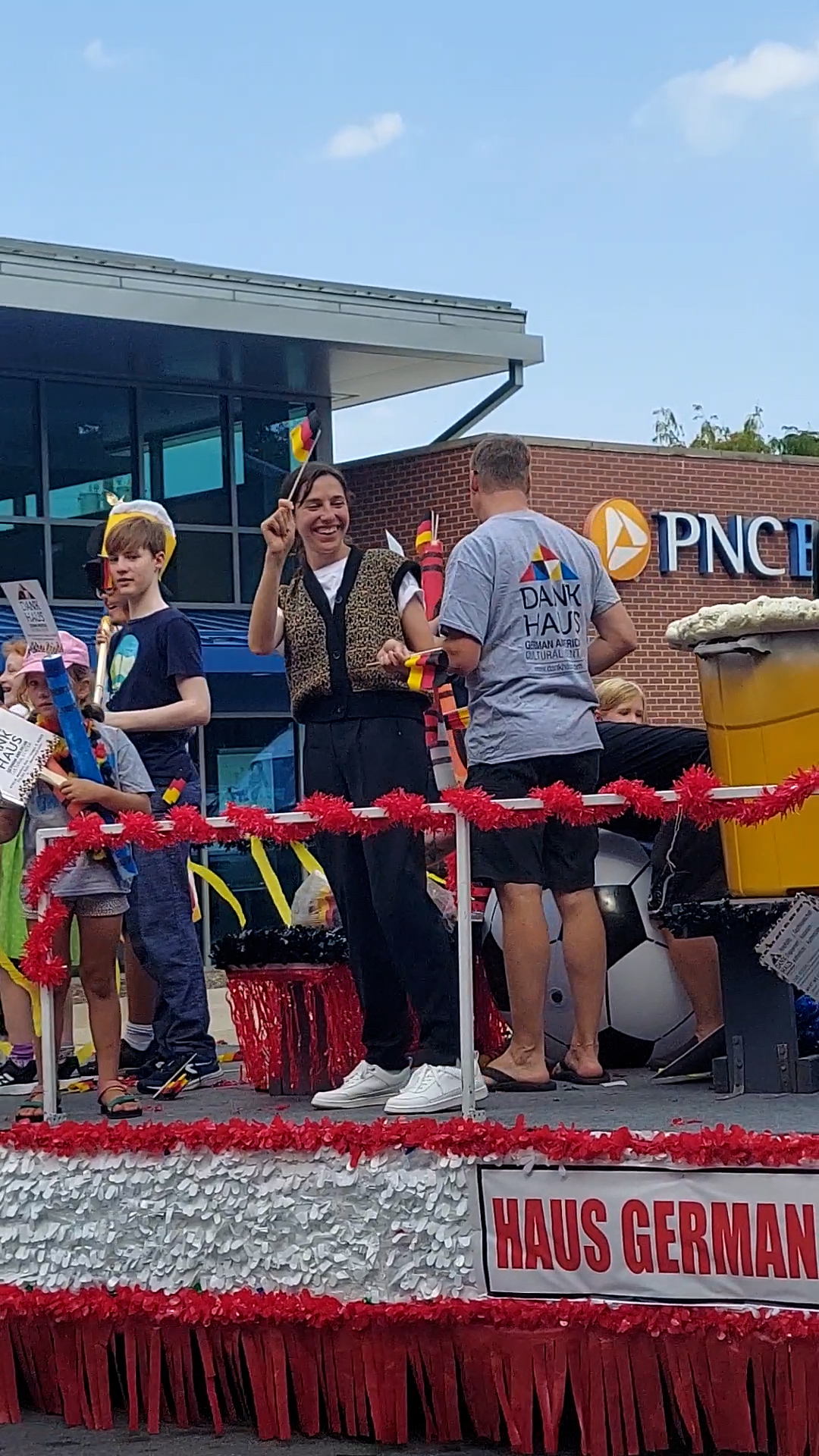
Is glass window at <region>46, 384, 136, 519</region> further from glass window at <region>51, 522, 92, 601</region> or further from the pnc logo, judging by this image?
the pnc logo

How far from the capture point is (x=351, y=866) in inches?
204

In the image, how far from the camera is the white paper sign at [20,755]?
4.91 m

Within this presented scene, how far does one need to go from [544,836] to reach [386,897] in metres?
0.47

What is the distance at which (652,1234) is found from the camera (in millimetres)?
4008

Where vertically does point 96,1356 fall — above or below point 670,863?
below

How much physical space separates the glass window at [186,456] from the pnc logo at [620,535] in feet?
11.7

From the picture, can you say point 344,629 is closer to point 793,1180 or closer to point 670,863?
point 670,863

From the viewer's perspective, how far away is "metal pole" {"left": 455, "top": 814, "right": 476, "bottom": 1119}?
434 centimetres

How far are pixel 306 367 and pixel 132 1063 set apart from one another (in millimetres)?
12286

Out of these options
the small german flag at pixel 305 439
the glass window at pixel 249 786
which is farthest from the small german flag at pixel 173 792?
the glass window at pixel 249 786

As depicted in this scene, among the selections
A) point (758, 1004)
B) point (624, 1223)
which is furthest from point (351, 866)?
point (624, 1223)

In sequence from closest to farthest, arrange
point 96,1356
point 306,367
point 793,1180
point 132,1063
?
point 793,1180 < point 96,1356 < point 132,1063 < point 306,367

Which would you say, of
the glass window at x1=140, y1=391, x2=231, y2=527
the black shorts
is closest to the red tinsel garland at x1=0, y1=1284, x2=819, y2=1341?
the black shorts

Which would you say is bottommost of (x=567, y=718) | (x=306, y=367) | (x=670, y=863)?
(x=670, y=863)
